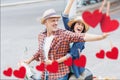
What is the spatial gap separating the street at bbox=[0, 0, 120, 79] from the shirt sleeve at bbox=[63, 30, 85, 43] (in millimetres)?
933

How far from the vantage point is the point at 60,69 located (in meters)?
4.87

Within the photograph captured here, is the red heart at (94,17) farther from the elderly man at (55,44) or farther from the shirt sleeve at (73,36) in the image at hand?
the elderly man at (55,44)

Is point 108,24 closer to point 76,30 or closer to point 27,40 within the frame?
point 76,30

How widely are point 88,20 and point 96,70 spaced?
478 cm

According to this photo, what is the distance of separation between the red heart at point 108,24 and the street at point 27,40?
5.39 feet

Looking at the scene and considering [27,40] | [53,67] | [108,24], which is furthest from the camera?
[27,40]

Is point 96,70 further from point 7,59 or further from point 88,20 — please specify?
point 88,20

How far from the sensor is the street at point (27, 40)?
922cm

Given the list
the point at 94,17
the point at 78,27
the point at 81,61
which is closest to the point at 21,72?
the point at 81,61

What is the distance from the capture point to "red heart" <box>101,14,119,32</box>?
13.6ft

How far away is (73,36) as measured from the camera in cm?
471

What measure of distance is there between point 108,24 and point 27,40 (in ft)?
27.7

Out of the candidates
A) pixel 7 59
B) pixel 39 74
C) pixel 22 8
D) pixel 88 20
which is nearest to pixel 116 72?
pixel 7 59

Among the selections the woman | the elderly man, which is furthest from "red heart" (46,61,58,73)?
the woman
